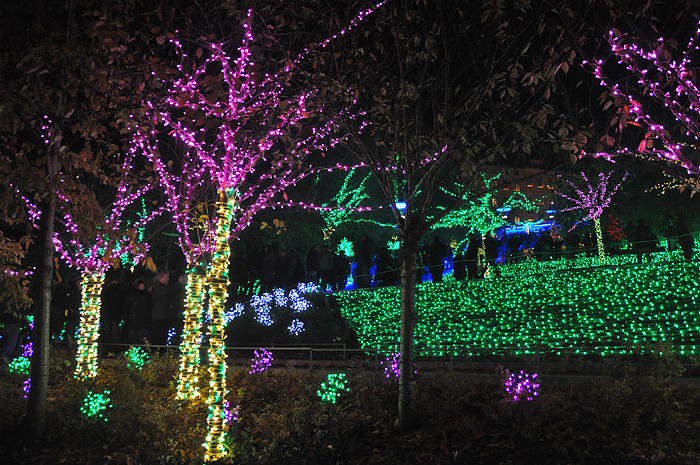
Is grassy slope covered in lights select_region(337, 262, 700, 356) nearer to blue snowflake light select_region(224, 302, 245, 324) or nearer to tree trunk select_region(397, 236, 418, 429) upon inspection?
blue snowflake light select_region(224, 302, 245, 324)

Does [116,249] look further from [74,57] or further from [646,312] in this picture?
[646,312]

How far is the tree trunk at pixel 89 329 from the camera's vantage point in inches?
468

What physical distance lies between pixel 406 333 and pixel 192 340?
181 inches

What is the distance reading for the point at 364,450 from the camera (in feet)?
23.8

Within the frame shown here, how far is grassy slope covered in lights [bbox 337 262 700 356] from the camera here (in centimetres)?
1378

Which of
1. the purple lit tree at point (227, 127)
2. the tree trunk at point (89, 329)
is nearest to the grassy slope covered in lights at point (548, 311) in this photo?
the purple lit tree at point (227, 127)

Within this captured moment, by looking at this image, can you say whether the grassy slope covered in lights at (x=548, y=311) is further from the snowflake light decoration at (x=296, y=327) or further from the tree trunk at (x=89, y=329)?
the tree trunk at (x=89, y=329)

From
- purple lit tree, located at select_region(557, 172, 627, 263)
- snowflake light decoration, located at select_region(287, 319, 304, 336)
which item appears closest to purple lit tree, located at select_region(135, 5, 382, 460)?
snowflake light decoration, located at select_region(287, 319, 304, 336)

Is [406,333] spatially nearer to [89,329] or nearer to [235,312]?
[89,329]

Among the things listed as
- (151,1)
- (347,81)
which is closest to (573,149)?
(347,81)

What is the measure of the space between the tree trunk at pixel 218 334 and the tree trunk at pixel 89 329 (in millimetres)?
5328

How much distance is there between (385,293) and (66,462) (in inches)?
503

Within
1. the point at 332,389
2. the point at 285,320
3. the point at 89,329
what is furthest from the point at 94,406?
the point at 285,320

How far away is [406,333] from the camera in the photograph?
786cm
